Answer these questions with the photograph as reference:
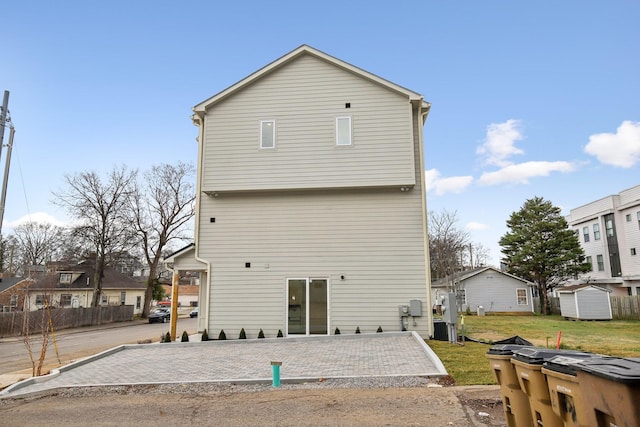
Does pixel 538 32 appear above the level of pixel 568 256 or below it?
above

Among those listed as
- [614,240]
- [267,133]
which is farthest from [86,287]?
[614,240]

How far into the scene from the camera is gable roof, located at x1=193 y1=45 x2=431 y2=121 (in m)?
14.1

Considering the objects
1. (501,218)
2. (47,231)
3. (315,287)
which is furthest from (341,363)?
(47,231)

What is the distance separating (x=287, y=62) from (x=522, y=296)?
28.3 m

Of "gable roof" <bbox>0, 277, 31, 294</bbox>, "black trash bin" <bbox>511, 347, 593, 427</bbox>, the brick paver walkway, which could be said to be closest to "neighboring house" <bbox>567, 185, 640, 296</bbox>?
the brick paver walkway

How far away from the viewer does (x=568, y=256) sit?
30406mm

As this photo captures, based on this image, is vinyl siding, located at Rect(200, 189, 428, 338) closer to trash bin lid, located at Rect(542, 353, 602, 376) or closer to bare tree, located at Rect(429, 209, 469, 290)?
trash bin lid, located at Rect(542, 353, 602, 376)

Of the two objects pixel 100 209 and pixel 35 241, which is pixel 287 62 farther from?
pixel 35 241

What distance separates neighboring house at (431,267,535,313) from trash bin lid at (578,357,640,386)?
29553 mm

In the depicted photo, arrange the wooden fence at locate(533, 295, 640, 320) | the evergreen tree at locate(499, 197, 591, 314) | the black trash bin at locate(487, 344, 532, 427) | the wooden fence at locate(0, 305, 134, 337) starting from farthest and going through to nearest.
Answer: the evergreen tree at locate(499, 197, 591, 314) → the wooden fence at locate(533, 295, 640, 320) → the wooden fence at locate(0, 305, 134, 337) → the black trash bin at locate(487, 344, 532, 427)

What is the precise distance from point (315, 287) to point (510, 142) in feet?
61.6

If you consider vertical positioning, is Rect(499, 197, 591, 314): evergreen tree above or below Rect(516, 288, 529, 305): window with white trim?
above

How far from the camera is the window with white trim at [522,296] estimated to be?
3140 centimetres

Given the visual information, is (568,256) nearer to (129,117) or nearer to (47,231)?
(129,117)
